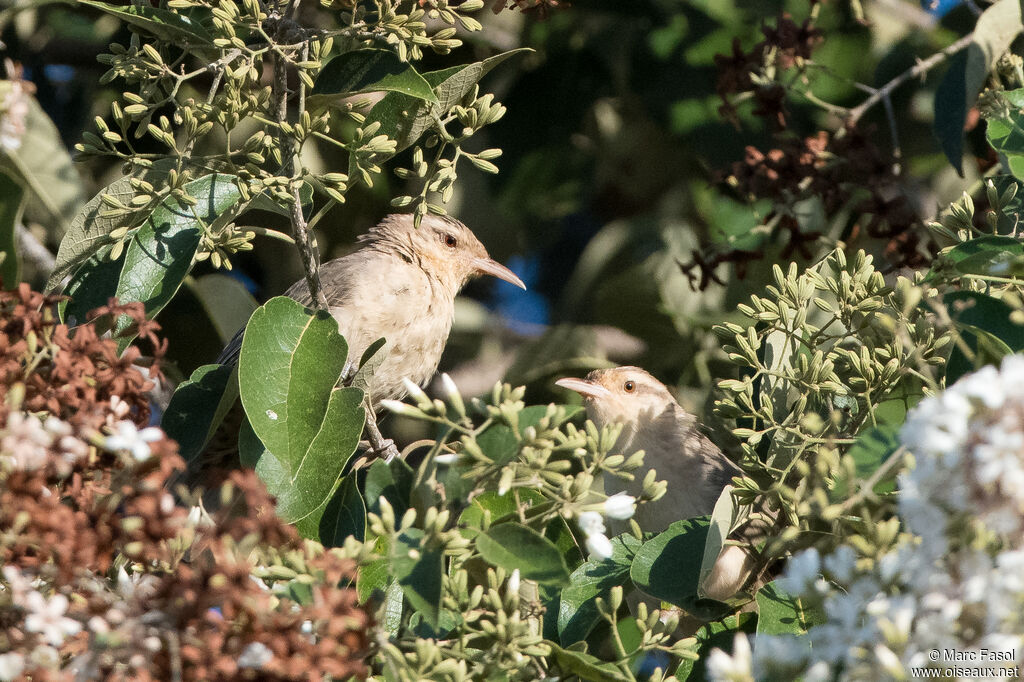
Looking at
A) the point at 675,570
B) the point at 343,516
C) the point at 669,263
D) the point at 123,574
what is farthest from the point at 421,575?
the point at 669,263

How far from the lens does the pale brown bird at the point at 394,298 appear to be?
460 centimetres

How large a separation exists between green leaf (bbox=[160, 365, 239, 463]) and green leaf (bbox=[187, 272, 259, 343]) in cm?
152

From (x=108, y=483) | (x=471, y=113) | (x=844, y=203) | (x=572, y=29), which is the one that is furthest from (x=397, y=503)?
(x=572, y=29)

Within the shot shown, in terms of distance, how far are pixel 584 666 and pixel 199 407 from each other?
1418 millimetres

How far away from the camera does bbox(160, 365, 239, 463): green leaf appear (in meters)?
2.96

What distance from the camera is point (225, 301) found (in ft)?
15.1

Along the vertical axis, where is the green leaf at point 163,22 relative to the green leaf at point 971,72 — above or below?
above

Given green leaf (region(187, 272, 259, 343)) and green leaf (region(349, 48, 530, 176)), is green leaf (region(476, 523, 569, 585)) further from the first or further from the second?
green leaf (region(187, 272, 259, 343))

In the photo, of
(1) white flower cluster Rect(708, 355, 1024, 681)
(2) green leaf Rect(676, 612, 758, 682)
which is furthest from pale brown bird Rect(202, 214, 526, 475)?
(1) white flower cluster Rect(708, 355, 1024, 681)

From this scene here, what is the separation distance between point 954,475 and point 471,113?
162 cm

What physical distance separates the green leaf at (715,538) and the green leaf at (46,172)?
3385mm

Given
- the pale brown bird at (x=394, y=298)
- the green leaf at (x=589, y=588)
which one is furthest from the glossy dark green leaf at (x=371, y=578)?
the pale brown bird at (x=394, y=298)

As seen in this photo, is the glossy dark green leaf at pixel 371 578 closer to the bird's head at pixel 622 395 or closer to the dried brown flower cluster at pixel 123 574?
the dried brown flower cluster at pixel 123 574

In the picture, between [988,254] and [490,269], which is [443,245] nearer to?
[490,269]
